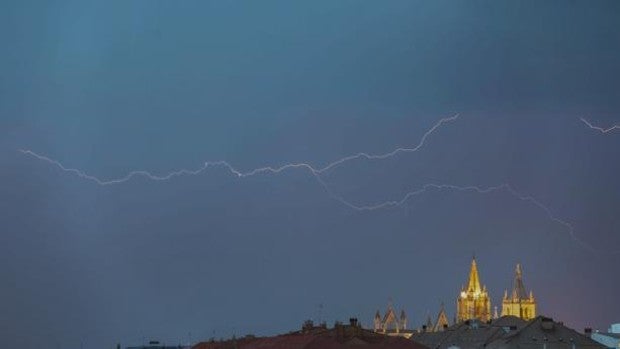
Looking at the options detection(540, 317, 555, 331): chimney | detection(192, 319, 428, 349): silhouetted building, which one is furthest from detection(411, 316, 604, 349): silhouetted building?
detection(192, 319, 428, 349): silhouetted building

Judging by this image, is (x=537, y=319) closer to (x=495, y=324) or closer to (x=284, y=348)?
(x=495, y=324)

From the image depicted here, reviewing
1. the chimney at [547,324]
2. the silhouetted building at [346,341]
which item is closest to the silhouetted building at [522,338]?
the chimney at [547,324]

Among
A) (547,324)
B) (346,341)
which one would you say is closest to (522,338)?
(547,324)

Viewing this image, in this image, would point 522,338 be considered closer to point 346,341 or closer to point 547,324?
point 547,324

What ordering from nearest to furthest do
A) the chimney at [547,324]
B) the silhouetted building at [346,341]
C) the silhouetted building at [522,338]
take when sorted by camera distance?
the silhouetted building at [346,341], the silhouetted building at [522,338], the chimney at [547,324]

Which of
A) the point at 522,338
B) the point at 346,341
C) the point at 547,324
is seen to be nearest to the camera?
the point at 346,341

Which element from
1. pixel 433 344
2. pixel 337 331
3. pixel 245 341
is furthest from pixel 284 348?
pixel 433 344

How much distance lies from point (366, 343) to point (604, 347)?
32512 millimetres

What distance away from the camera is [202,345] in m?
129

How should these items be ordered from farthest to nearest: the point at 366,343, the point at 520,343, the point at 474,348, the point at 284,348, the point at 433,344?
the point at 433,344, the point at 474,348, the point at 520,343, the point at 284,348, the point at 366,343

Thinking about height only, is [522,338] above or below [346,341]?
above

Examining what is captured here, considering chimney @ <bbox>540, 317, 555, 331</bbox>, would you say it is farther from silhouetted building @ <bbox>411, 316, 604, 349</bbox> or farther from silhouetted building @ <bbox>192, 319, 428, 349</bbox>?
silhouetted building @ <bbox>192, 319, 428, 349</bbox>

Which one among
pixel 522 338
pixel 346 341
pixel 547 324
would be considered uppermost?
pixel 547 324

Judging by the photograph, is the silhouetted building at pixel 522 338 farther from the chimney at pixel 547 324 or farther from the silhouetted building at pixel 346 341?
the silhouetted building at pixel 346 341
